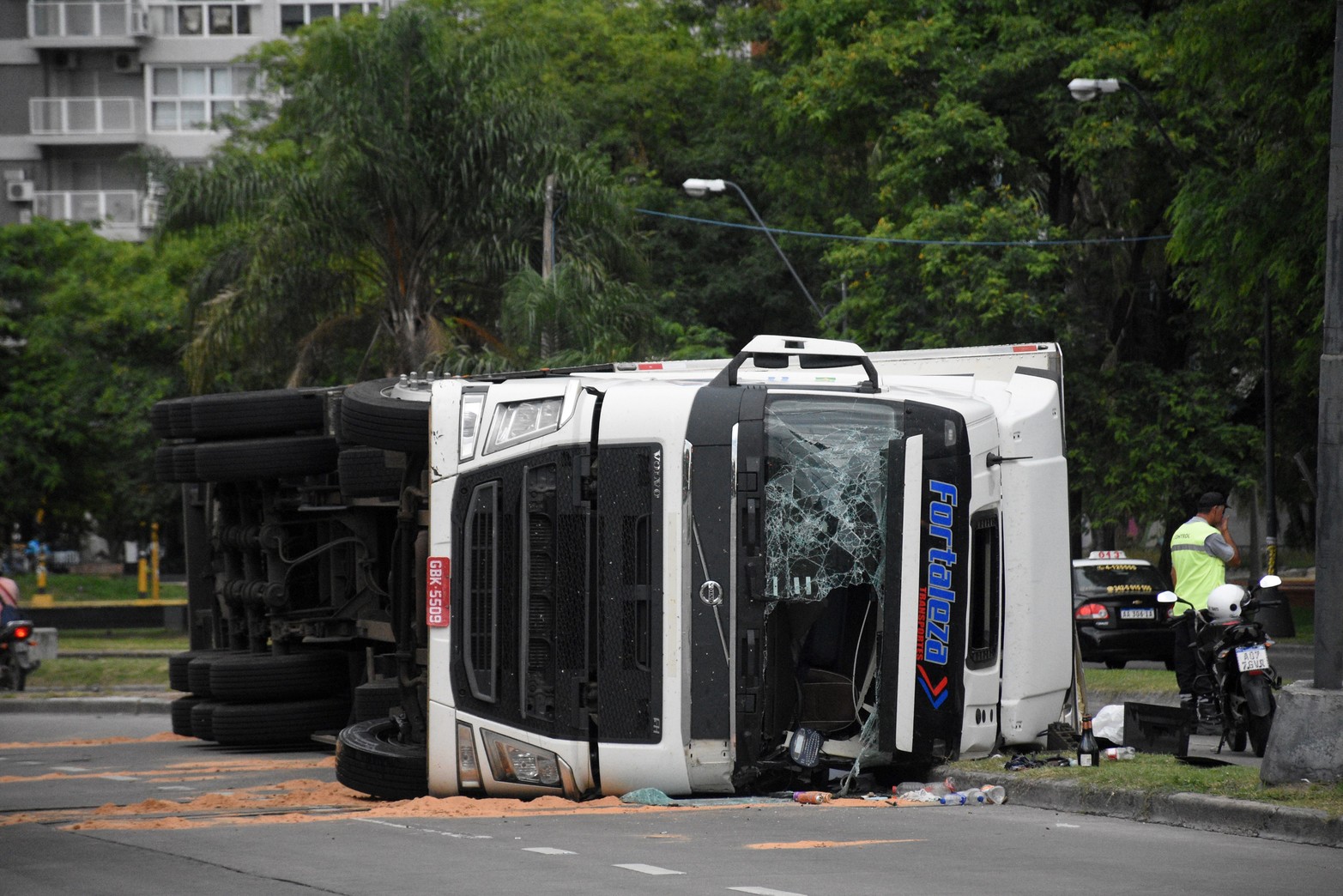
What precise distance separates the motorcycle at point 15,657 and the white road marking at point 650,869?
50.6ft

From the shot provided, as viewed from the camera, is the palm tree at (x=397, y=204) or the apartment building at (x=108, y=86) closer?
the palm tree at (x=397, y=204)

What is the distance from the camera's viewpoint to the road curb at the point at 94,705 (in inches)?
765

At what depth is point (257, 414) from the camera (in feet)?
47.0

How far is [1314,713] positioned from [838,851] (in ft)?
9.05

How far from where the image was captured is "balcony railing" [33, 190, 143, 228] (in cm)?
6184

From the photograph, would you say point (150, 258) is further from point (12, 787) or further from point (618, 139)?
point (12, 787)

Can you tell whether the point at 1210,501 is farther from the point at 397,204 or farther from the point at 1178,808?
the point at 397,204

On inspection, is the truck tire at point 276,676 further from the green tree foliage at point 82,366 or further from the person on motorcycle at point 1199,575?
the green tree foliage at point 82,366

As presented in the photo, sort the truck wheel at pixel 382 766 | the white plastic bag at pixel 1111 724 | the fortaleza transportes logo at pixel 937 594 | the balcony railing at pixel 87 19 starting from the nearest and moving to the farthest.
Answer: the fortaleza transportes logo at pixel 937 594 < the truck wheel at pixel 382 766 < the white plastic bag at pixel 1111 724 < the balcony railing at pixel 87 19

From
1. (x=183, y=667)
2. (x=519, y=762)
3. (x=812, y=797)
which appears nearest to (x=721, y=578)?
(x=812, y=797)

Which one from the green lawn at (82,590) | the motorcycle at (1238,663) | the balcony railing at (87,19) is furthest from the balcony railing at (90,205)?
the motorcycle at (1238,663)

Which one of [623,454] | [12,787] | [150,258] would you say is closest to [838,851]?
[623,454]

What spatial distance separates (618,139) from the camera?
1670 inches

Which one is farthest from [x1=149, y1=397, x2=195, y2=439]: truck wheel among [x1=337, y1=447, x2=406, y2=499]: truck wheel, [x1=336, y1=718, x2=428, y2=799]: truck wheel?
[x1=336, y1=718, x2=428, y2=799]: truck wheel
